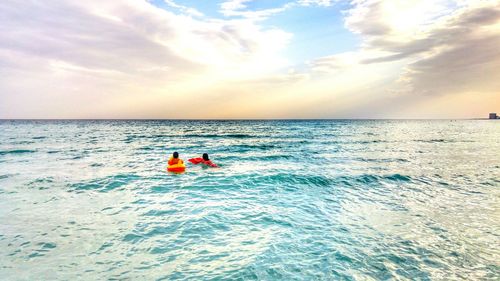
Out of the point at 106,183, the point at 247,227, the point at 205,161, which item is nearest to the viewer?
the point at 247,227

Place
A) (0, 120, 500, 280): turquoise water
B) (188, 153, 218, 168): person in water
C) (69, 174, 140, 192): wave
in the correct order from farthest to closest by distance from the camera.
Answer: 1. (188, 153, 218, 168): person in water
2. (69, 174, 140, 192): wave
3. (0, 120, 500, 280): turquoise water

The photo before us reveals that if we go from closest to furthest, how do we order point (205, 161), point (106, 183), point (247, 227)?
point (247, 227)
point (106, 183)
point (205, 161)

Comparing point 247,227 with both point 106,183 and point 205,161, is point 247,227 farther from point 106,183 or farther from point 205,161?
point 205,161

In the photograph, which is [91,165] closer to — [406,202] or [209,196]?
[209,196]

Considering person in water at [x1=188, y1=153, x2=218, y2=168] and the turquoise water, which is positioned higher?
person in water at [x1=188, y1=153, x2=218, y2=168]

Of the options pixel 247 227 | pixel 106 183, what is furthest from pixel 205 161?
pixel 247 227

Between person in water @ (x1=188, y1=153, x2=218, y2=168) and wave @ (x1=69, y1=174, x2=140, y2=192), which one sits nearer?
wave @ (x1=69, y1=174, x2=140, y2=192)

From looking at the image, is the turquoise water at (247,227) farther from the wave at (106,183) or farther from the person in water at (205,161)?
the person in water at (205,161)

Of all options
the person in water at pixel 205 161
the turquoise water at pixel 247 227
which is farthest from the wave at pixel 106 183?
the person in water at pixel 205 161

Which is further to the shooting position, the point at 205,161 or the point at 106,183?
the point at 205,161

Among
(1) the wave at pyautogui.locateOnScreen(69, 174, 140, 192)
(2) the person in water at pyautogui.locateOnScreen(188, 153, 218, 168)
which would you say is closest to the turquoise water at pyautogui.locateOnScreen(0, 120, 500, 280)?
(1) the wave at pyautogui.locateOnScreen(69, 174, 140, 192)

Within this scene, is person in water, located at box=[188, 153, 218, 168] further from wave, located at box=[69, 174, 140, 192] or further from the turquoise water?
wave, located at box=[69, 174, 140, 192]

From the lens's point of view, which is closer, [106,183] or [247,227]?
[247,227]

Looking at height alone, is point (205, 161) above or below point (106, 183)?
above
